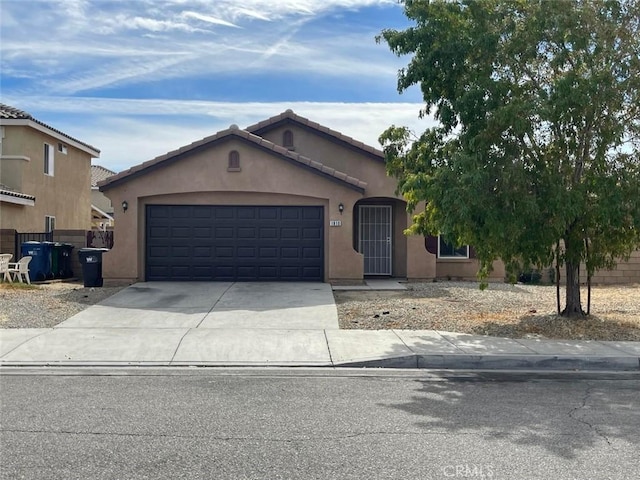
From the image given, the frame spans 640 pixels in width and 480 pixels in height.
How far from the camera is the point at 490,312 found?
13.5 meters

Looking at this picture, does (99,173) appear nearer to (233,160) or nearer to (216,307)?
(233,160)

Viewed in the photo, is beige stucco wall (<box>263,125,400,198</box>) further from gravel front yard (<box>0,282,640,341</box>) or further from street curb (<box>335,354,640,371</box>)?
street curb (<box>335,354,640,371</box>)

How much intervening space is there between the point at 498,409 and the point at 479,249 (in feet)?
15.5

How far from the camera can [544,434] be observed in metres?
5.94

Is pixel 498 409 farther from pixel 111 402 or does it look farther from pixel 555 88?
pixel 555 88

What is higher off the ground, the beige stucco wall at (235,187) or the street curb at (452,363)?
the beige stucco wall at (235,187)

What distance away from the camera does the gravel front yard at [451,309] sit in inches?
453

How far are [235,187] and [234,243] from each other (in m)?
1.56

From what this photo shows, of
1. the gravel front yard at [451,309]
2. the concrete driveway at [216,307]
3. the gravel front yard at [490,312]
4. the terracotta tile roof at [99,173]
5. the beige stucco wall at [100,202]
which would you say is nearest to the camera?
the gravel front yard at [490,312]

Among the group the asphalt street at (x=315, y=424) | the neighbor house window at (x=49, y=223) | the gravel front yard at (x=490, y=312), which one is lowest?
the asphalt street at (x=315, y=424)

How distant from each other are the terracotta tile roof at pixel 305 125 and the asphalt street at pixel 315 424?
1158 cm

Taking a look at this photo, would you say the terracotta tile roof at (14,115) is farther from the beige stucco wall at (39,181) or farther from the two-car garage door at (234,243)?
the two-car garage door at (234,243)

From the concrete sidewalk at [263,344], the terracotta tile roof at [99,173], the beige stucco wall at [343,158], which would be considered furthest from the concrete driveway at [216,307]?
the terracotta tile roof at [99,173]

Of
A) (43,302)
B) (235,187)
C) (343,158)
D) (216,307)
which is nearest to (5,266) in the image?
(43,302)
